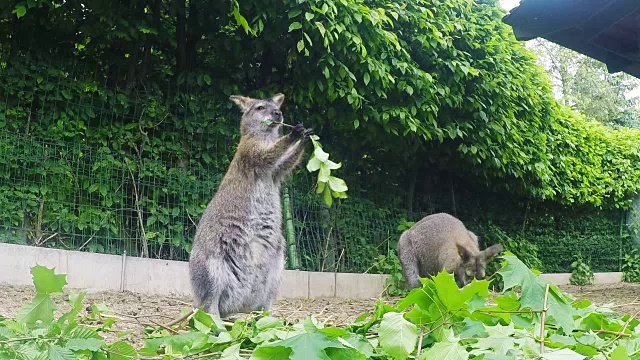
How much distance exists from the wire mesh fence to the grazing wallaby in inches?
40.2

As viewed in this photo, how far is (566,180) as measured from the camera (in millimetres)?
15156

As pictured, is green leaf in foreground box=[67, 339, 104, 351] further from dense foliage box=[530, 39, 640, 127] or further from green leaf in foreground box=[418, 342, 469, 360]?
dense foliage box=[530, 39, 640, 127]

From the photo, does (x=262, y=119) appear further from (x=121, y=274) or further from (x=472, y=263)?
(x=472, y=263)

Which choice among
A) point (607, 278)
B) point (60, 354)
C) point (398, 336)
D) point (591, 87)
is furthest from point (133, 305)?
point (591, 87)

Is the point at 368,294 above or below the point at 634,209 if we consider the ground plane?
below

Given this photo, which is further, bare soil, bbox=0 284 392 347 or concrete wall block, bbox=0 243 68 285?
concrete wall block, bbox=0 243 68 285

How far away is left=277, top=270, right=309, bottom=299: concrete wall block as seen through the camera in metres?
9.38

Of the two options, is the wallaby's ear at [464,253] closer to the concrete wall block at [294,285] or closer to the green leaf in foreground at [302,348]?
the concrete wall block at [294,285]

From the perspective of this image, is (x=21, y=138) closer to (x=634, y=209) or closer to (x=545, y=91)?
(x=545, y=91)

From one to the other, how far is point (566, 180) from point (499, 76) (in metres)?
4.69

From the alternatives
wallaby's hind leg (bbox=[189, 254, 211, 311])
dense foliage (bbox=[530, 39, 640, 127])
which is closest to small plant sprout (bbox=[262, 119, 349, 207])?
wallaby's hind leg (bbox=[189, 254, 211, 311])

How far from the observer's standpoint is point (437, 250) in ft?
33.5

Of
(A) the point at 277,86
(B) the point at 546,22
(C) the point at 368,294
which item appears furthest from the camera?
(C) the point at 368,294

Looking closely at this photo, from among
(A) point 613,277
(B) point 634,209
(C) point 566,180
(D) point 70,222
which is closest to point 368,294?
(D) point 70,222
